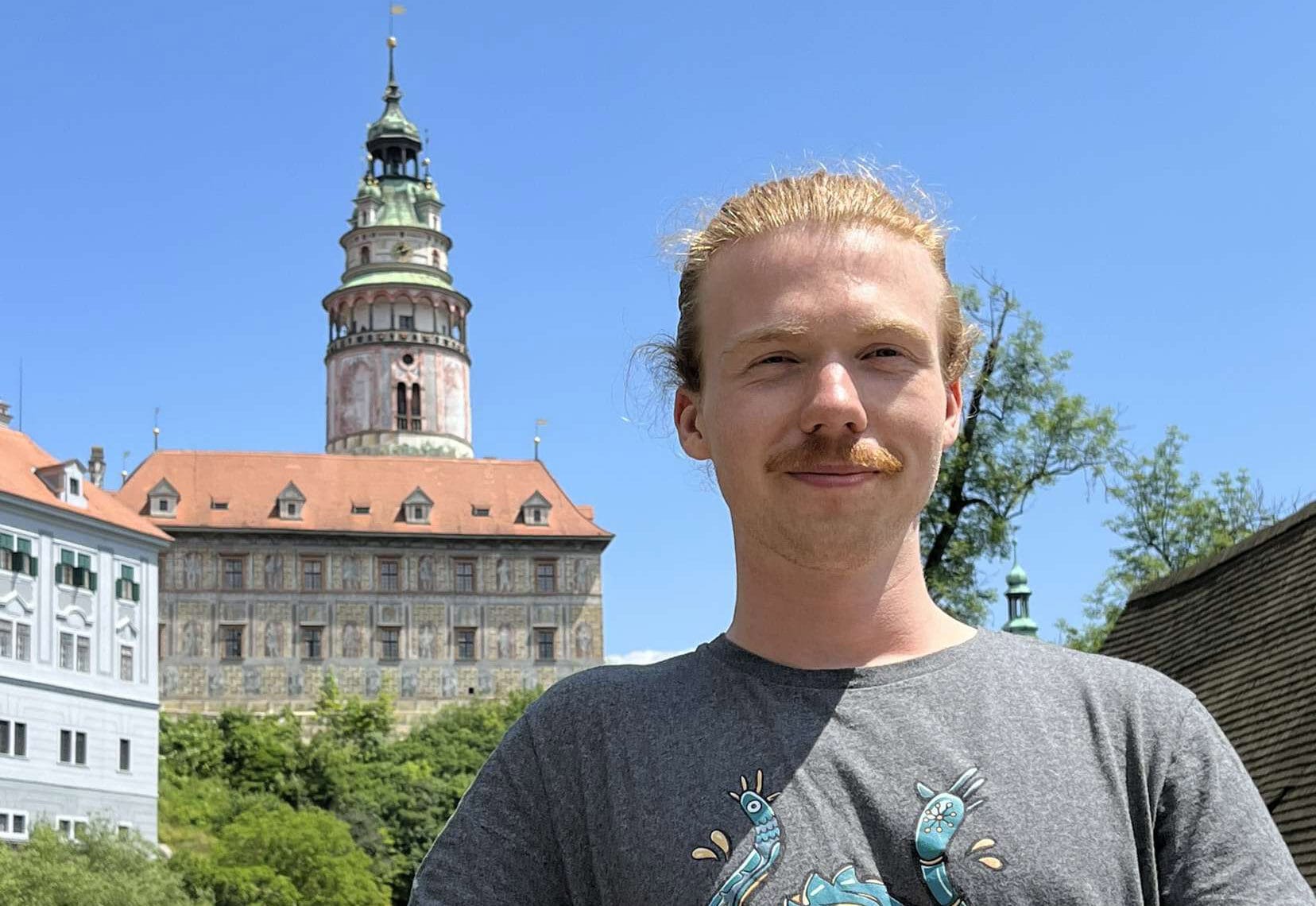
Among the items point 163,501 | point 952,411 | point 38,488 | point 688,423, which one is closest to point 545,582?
point 163,501

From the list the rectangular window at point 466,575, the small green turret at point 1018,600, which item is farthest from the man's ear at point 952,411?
the rectangular window at point 466,575

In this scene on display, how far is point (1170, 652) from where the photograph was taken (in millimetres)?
17953

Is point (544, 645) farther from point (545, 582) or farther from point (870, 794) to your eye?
point (870, 794)

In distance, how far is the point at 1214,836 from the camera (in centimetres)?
196

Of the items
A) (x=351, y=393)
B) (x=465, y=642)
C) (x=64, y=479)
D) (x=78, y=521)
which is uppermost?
(x=351, y=393)

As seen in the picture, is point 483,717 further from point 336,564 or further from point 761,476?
point 761,476

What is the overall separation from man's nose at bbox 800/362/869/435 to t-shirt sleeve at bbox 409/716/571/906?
1.68 ft

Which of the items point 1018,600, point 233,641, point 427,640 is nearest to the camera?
point 1018,600

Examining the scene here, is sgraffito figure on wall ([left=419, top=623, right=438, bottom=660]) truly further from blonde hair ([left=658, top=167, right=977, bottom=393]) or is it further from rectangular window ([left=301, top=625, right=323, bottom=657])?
blonde hair ([left=658, top=167, right=977, bottom=393])

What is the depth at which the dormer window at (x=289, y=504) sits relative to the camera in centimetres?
7631

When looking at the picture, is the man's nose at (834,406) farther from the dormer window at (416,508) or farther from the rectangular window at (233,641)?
the dormer window at (416,508)

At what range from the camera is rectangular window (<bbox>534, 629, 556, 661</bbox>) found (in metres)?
76.3

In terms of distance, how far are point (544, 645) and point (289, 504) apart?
1249 centimetres

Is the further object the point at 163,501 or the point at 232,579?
the point at 163,501
